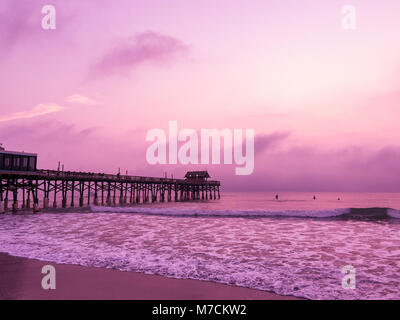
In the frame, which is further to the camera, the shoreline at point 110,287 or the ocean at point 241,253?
the ocean at point 241,253

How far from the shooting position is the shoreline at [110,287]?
6.52 metres

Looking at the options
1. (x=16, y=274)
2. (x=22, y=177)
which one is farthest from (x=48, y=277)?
(x=22, y=177)

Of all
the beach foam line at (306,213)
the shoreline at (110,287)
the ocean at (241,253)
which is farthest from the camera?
the beach foam line at (306,213)

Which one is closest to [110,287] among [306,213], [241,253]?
[241,253]

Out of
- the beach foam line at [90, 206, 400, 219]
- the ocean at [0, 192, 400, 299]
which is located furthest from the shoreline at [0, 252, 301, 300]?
the beach foam line at [90, 206, 400, 219]

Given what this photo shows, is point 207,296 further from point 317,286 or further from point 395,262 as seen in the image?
point 395,262

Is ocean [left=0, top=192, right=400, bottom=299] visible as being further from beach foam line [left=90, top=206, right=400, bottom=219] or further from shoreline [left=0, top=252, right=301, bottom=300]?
beach foam line [left=90, top=206, right=400, bottom=219]

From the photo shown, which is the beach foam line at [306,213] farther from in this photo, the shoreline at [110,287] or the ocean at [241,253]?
the shoreline at [110,287]

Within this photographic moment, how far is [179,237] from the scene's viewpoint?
15.3 m

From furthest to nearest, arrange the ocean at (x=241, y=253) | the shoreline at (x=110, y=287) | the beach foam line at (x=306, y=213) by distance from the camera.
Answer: the beach foam line at (x=306, y=213)
the ocean at (x=241, y=253)
the shoreline at (x=110, y=287)

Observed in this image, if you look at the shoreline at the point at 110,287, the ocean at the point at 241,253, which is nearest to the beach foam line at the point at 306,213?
the ocean at the point at 241,253

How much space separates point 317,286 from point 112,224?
15.8m
